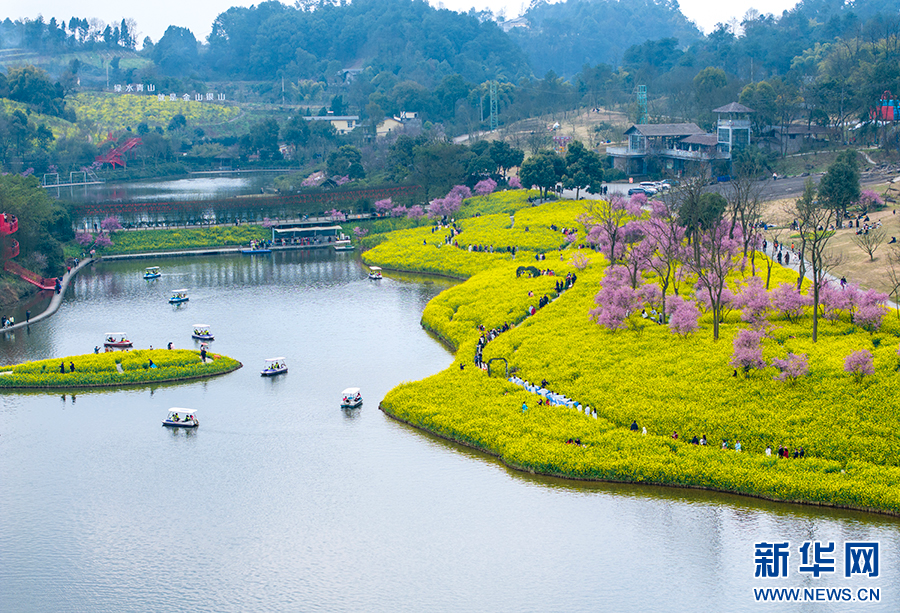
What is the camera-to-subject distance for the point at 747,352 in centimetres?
5362

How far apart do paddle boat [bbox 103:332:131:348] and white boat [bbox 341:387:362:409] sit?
2249 cm

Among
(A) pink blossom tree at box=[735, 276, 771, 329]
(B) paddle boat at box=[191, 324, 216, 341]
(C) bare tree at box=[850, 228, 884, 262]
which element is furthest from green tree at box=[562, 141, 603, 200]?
(A) pink blossom tree at box=[735, 276, 771, 329]

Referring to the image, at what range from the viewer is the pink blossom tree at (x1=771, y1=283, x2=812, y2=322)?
198 ft

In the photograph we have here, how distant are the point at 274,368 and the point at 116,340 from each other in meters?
15.2

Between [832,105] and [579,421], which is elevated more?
[832,105]

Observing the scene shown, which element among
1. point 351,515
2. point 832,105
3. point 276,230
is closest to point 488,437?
point 351,515

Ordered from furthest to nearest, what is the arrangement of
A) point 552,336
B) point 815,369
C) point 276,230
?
point 276,230 < point 552,336 < point 815,369

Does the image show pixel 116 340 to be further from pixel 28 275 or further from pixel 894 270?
pixel 894 270

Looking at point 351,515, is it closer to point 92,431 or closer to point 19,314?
point 92,431

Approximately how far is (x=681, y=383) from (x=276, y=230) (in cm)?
8158

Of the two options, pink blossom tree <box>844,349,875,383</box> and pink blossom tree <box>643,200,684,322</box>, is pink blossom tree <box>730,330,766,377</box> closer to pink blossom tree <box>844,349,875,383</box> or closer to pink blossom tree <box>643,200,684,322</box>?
pink blossom tree <box>844,349,875,383</box>

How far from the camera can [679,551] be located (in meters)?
41.6

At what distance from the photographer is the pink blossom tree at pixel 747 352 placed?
53.6m

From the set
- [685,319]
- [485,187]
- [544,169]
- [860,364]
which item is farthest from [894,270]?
[485,187]
